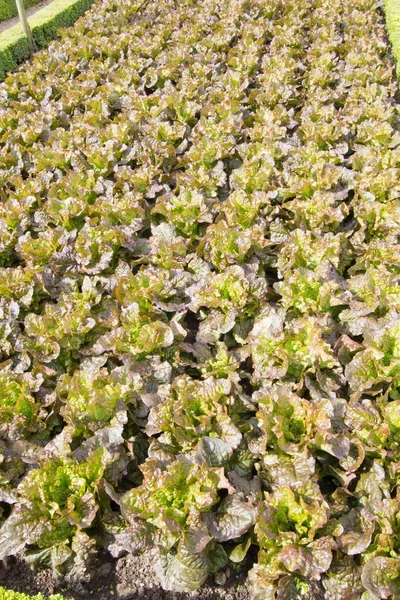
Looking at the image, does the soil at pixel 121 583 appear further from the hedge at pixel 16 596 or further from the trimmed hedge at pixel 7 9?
the trimmed hedge at pixel 7 9

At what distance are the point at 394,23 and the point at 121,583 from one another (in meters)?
11.1

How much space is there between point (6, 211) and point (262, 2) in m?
9.01

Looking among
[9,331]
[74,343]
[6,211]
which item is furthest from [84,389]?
[6,211]

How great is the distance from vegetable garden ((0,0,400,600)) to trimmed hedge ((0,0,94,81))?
165 inches

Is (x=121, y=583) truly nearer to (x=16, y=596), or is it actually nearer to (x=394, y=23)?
(x=16, y=596)

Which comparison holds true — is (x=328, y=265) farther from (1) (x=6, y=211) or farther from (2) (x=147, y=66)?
(2) (x=147, y=66)

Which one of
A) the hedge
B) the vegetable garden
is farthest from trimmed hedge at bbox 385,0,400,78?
the hedge

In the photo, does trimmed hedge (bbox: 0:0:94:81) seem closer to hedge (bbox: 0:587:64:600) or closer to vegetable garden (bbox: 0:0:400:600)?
vegetable garden (bbox: 0:0:400:600)

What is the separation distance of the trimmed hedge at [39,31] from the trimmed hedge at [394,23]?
771cm

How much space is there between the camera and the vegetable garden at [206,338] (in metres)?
3.12

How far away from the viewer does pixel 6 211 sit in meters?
5.64

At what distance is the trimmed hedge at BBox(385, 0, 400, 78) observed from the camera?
941 centimetres

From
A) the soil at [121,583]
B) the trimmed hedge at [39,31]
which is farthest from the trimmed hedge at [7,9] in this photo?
the soil at [121,583]

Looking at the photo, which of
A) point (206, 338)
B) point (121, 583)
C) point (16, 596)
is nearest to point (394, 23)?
point (206, 338)
